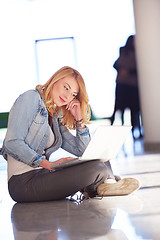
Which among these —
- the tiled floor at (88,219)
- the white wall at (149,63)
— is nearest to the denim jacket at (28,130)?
the tiled floor at (88,219)

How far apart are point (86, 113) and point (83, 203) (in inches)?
20.5

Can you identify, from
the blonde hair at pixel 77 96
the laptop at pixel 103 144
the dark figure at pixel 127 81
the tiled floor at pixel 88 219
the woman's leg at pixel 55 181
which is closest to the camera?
the tiled floor at pixel 88 219

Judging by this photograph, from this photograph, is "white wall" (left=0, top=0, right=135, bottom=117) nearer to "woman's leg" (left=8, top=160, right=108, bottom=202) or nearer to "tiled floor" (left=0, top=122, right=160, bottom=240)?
"tiled floor" (left=0, top=122, right=160, bottom=240)

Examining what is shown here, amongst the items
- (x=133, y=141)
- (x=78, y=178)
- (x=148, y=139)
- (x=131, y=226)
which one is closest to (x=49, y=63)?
(x=133, y=141)

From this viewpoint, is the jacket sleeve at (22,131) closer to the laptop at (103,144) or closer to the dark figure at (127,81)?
the laptop at (103,144)

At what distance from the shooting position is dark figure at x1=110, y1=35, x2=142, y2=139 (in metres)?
7.14

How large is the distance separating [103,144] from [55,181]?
303 mm

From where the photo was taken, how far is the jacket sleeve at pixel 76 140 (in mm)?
2266

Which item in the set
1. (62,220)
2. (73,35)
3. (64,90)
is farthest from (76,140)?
(73,35)

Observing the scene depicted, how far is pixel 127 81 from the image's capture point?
7.38 metres

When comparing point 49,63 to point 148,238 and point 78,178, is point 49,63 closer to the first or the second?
point 78,178

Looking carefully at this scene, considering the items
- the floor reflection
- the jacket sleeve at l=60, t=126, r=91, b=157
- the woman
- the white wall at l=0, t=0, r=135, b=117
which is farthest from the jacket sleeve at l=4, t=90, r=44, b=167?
the white wall at l=0, t=0, r=135, b=117

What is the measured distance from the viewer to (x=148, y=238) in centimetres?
126

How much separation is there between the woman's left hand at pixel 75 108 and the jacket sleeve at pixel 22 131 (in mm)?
259
